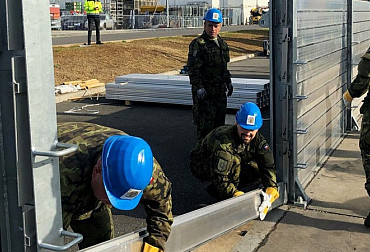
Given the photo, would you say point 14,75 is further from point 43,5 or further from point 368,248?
point 368,248


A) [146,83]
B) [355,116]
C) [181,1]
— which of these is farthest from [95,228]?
[181,1]

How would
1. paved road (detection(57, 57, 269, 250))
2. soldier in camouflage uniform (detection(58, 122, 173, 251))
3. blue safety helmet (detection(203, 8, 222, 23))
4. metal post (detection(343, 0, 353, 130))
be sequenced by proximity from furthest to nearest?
metal post (detection(343, 0, 353, 130)) → blue safety helmet (detection(203, 8, 222, 23)) → paved road (detection(57, 57, 269, 250)) → soldier in camouflage uniform (detection(58, 122, 173, 251))

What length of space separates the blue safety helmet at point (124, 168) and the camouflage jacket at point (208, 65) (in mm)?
4007

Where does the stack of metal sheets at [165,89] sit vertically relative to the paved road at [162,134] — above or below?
above

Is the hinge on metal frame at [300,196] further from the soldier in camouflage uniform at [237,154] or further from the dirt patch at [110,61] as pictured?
the dirt patch at [110,61]

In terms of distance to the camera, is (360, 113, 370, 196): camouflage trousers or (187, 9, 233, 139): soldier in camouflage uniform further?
(187, 9, 233, 139): soldier in camouflage uniform

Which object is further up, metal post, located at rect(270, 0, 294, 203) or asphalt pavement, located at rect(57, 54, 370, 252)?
metal post, located at rect(270, 0, 294, 203)

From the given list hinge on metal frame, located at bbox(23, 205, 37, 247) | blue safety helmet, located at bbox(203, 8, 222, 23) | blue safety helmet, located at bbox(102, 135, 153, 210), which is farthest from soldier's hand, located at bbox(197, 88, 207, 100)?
hinge on metal frame, located at bbox(23, 205, 37, 247)

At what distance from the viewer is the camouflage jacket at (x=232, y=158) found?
4496mm

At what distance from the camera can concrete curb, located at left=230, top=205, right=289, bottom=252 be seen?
13.7 ft

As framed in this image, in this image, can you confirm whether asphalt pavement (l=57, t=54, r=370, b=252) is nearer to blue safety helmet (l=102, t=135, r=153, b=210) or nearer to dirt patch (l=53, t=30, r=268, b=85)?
blue safety helmet (l=102, t=135, r=153, b=210)

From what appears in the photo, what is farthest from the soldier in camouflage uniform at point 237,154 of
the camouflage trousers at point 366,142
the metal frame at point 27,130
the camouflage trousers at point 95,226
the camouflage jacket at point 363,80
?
the metal frame at point 27,130

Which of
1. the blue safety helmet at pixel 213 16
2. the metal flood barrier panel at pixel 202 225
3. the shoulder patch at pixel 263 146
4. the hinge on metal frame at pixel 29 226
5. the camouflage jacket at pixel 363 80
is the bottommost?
the metal flood barrier panel at pixel 202 225

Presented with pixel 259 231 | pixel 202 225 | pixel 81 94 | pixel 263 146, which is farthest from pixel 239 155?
pixel 81 94
